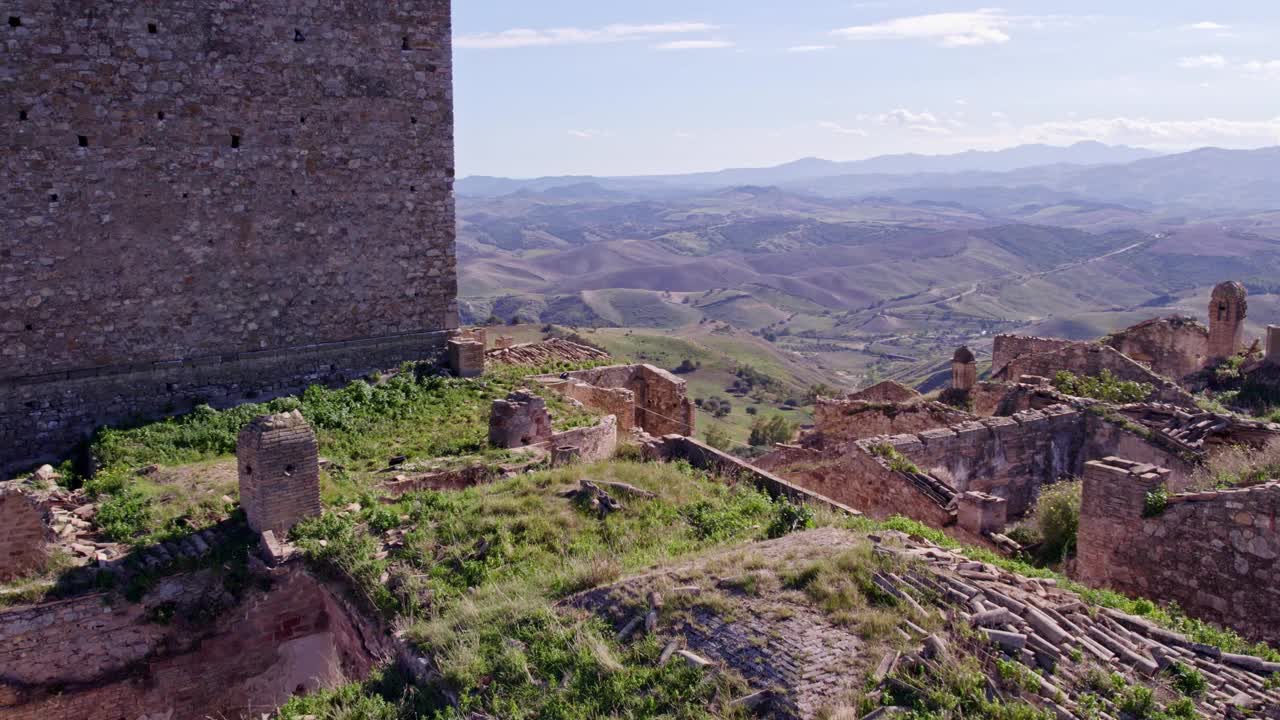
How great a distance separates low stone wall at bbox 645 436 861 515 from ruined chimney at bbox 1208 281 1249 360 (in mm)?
15873

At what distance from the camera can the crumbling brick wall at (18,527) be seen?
1210 cm

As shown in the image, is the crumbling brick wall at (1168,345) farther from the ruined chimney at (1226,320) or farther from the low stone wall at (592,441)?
the low stone wall at (592,441)

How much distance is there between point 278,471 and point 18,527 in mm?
3684

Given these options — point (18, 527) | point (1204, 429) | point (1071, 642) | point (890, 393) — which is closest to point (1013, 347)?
point (890, 393)

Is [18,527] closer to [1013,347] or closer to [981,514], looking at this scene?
[981,514]

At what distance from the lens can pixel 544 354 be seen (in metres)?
23.1

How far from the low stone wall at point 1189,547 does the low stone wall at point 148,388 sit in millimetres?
12324

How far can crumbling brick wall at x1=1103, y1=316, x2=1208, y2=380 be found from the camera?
2575 centimetres

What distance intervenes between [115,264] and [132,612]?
22.0ft

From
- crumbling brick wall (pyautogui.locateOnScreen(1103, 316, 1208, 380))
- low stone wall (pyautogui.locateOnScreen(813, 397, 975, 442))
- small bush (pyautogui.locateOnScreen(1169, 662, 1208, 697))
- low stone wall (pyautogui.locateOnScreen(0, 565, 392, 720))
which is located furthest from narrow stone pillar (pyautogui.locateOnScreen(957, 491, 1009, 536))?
crumbling brick wall (pyautogui.locateOnScreen(1103, 316, 1208, 380))

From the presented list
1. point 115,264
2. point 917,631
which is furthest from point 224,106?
point 917,631

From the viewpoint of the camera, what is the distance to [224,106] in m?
16.1

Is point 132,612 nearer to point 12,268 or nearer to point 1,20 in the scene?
point 12,268

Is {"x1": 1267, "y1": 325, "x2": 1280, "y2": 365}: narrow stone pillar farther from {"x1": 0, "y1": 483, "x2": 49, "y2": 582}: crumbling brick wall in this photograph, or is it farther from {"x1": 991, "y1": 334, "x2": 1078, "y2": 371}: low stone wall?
{"x1": 0, "y1": 483, "x2": 49, "y2": 582}: crumbling brick wall
